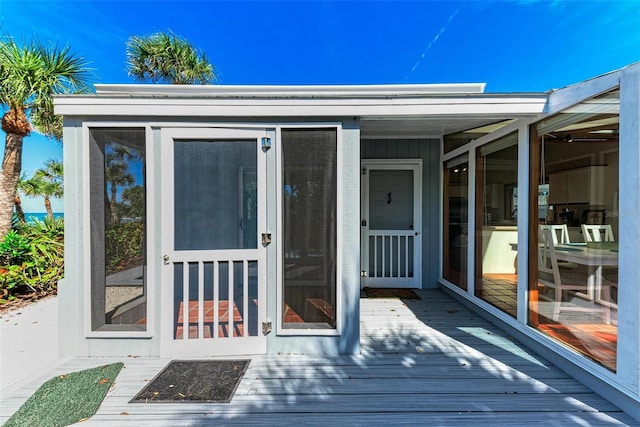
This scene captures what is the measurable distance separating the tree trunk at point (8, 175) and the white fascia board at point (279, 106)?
13.2 ft

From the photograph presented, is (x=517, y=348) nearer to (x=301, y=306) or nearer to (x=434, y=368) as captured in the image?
(x=434, y=368)

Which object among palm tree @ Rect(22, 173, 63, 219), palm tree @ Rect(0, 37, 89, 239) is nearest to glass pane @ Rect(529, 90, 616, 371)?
palm tree @ Rect(0, 37, 89, 239)

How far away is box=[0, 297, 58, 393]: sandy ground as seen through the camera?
2.27 meters

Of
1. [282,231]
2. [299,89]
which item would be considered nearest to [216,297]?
[282,231]

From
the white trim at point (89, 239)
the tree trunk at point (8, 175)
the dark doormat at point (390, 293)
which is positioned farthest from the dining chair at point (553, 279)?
the tree trunk at point (8, 175)

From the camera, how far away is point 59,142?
6832 mm

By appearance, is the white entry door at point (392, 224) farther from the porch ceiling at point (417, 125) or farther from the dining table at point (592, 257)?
the dining table at point (592, 257)

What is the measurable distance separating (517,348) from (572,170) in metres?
1.90

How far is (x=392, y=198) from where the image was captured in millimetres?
4480

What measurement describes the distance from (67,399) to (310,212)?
7.10ft

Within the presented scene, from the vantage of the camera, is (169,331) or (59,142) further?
(59,142)

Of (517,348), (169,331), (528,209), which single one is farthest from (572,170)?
(169,331)

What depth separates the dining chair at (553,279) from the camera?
2.64m

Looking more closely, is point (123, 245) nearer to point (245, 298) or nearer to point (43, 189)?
point (245, 298)
